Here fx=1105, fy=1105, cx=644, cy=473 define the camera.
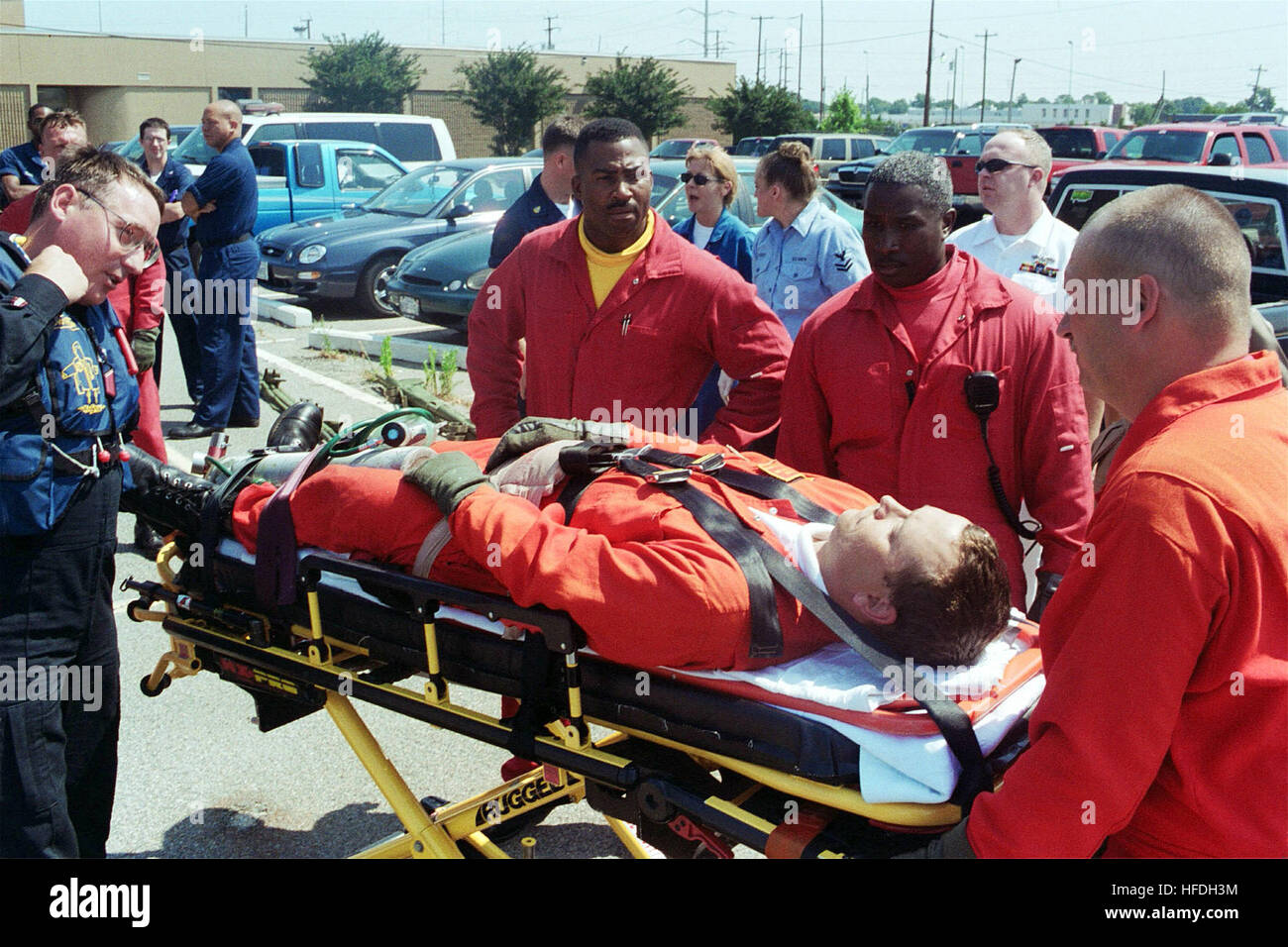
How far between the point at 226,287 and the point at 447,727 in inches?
241

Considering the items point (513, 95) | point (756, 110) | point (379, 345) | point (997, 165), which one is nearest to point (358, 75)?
point (513, 95)

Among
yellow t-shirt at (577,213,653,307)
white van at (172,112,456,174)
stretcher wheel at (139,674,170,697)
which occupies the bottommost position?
stretcher wheel at (139,674,170,697)

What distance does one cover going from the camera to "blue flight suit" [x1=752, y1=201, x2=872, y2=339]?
5.74 m

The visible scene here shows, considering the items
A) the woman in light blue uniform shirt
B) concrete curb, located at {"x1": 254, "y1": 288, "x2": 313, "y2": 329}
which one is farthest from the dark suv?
the woman in light blue uniform shirt

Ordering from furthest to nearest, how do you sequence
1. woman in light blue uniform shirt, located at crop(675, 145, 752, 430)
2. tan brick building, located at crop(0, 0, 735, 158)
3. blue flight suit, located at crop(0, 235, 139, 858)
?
tan brick building, located at crop(0, 0, 735, 158), woman in light blue uniform shirt, located at crop(675, 145, 752, 430), blue flight suit, located at crop(0, 235, 139, 858)

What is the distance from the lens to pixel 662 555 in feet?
8.46

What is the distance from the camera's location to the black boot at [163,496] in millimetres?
3369

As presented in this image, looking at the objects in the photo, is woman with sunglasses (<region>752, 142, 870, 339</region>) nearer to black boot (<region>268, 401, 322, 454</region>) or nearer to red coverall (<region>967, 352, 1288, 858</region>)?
black boot (<region>268, 401, 322, 454</region>)

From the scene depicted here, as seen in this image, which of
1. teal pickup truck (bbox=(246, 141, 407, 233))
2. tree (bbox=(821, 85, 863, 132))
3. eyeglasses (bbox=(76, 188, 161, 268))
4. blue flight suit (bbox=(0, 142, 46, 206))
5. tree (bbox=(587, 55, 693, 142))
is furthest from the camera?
tree (bbox=(821, 85, 863, 132))

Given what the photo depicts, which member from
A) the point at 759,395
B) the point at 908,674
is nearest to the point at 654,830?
the point at 908,674

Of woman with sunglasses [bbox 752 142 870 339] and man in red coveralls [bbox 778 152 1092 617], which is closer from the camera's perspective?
man in red coveralls [bbox 778 152 1092 617]

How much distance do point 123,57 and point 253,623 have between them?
1916 inches

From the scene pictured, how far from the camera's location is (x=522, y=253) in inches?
163

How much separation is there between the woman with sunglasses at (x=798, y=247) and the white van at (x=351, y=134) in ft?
37.3
